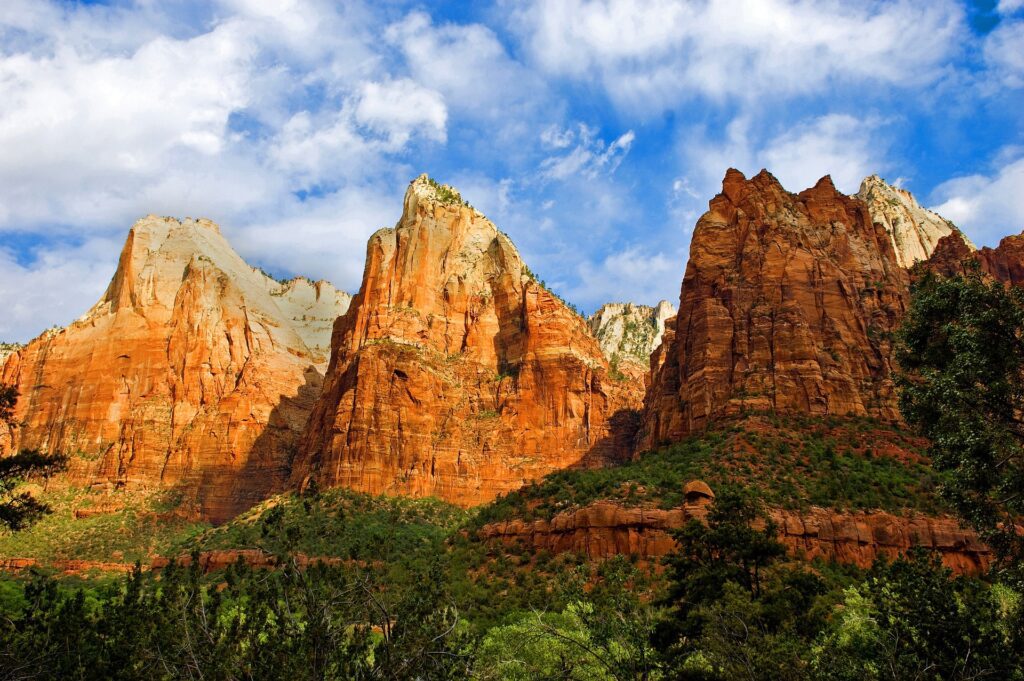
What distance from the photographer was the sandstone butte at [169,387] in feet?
352

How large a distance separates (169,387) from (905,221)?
4620 inches

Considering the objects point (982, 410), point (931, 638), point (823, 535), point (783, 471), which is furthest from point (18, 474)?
point (783, 471)

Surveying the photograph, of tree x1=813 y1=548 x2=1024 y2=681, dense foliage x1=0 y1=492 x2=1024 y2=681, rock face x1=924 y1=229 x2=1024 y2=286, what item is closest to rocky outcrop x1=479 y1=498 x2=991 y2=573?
dense foliage x1=0 y1=492 x2=1024 y2=681

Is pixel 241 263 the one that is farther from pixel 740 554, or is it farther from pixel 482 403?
pixel 740 554

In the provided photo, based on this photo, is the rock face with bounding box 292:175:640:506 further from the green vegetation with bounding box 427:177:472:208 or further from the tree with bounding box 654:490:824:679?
the tree with bounding box 654:490:824:679

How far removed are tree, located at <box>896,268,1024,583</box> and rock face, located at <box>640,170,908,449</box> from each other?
44.0 m

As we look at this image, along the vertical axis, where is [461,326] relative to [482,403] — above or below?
above

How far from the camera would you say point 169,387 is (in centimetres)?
11556

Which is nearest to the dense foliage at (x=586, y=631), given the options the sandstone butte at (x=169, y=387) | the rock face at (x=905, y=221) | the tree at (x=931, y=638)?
the tree at (x=931, y=638)

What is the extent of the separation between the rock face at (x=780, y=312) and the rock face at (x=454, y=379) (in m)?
19.7

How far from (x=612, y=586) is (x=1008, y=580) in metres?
10.2

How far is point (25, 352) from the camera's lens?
4692 inches

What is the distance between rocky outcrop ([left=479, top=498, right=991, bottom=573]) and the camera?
160 feet

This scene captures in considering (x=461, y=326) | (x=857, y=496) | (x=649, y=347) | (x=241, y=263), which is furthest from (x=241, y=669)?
(x=649, y=347)
